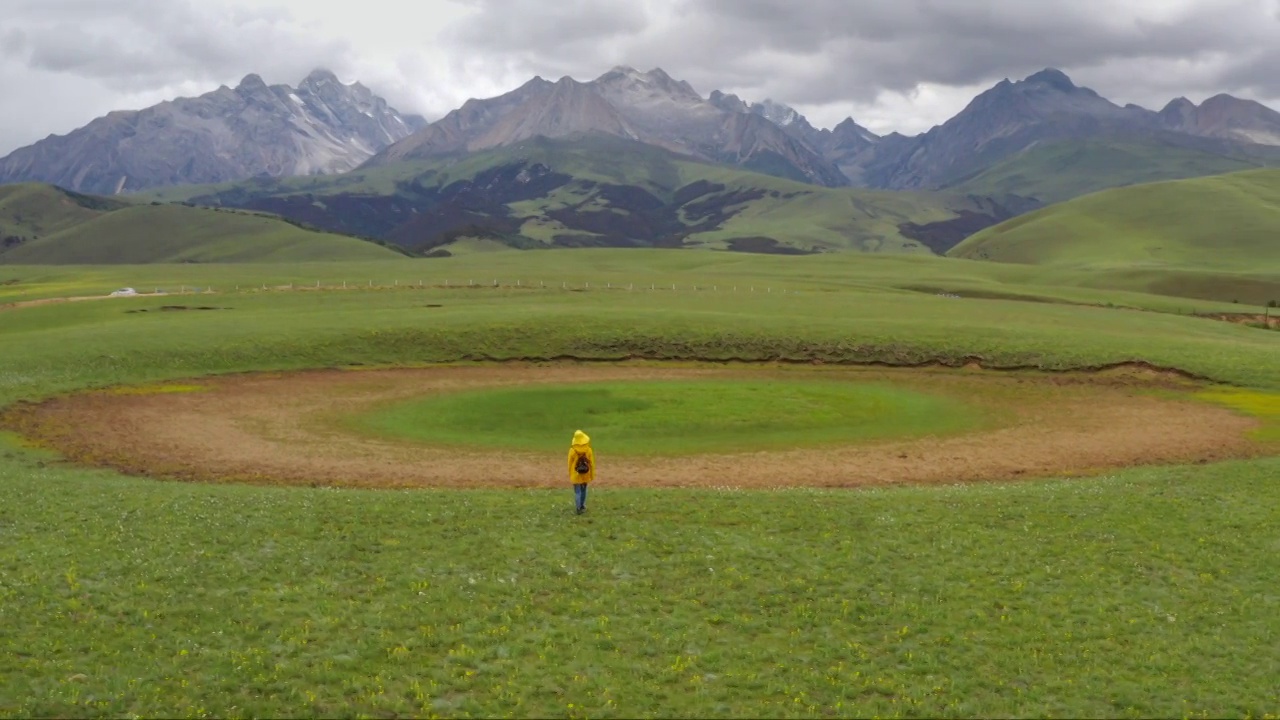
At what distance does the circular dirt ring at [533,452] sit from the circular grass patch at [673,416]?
52.8 inches

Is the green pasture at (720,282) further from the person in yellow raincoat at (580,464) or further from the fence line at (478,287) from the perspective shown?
the person in yellow raincoat at (580,464)

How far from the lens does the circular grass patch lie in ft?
158

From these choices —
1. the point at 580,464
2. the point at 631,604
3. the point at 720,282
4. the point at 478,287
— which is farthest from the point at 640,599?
the point at 720,282

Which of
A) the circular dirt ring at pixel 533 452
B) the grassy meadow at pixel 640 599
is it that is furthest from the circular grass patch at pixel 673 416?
the grassy meadow at pixel 640 599

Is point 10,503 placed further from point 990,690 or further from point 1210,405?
point 1210,405

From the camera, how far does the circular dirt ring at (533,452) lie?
41.0 metres

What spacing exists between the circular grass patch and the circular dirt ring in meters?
1.34

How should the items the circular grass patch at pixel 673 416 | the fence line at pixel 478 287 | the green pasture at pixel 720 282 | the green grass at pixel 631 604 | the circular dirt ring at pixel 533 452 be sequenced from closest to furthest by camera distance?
1. the green grass at pixel 631 604
2. the circular dirt ring at pixel 533 452
3. the circular grass patch at pixel 673 416
4. the fence line at pixel 478 287
5. the green pasture at pixel 720 282

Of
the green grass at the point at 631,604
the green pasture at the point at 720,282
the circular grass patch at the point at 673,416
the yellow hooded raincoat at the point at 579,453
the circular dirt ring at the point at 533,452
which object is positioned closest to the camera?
the green grass at the point at 631,604

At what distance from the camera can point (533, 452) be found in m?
45.3

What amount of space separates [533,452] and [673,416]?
10.7 m

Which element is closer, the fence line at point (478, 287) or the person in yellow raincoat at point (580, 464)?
the person in yellow raincoat at point (580, 464)

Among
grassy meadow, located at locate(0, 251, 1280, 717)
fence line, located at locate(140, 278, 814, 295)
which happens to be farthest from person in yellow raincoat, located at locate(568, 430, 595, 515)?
fence line, located at locate(140, 278, 814, 295)

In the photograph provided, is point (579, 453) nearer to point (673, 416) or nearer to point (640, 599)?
point (640, 599)
